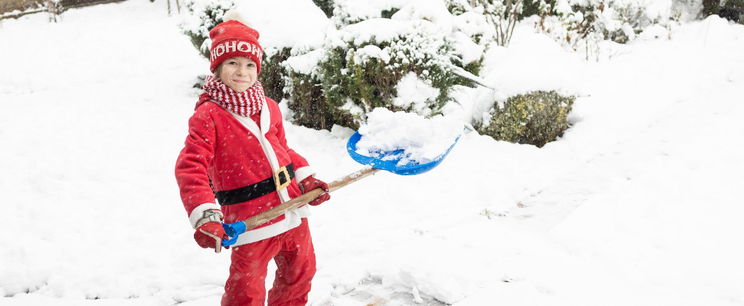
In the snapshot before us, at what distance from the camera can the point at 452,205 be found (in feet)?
12.2

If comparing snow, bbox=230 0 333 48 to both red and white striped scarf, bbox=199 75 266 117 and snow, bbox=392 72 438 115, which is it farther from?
red and white striped scarf, bbox=199 75 266 117

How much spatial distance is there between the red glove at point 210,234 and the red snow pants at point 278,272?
1.06ft

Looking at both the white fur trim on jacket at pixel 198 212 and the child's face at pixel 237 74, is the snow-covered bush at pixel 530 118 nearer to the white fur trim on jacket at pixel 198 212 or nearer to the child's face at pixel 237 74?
the child's face at pixel 237 74

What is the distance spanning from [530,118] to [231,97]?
3557mm

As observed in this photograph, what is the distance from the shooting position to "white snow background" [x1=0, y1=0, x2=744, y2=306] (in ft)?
8.55

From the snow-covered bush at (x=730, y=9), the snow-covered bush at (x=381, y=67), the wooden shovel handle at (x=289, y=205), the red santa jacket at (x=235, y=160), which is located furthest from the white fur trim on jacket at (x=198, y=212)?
the snow-covered bush at (x=730, y=9)

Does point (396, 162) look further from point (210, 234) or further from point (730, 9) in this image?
point (730, 9)

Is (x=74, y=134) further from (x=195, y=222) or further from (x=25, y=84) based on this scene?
(x=195, y=222)

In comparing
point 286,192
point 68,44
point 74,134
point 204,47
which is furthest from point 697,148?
point 68,44

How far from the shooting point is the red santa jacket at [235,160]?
169cm

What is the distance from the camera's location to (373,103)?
4480mm

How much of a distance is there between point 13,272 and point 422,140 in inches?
93.4

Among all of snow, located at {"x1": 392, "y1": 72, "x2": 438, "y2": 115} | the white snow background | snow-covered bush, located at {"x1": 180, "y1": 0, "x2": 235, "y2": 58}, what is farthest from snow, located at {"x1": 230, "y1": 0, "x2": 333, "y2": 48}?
snow, located at {"x1": 392, "y1": 72, "x2": 438, "y2": 115}

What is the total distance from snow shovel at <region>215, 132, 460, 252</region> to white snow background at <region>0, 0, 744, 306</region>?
65 centimetres
